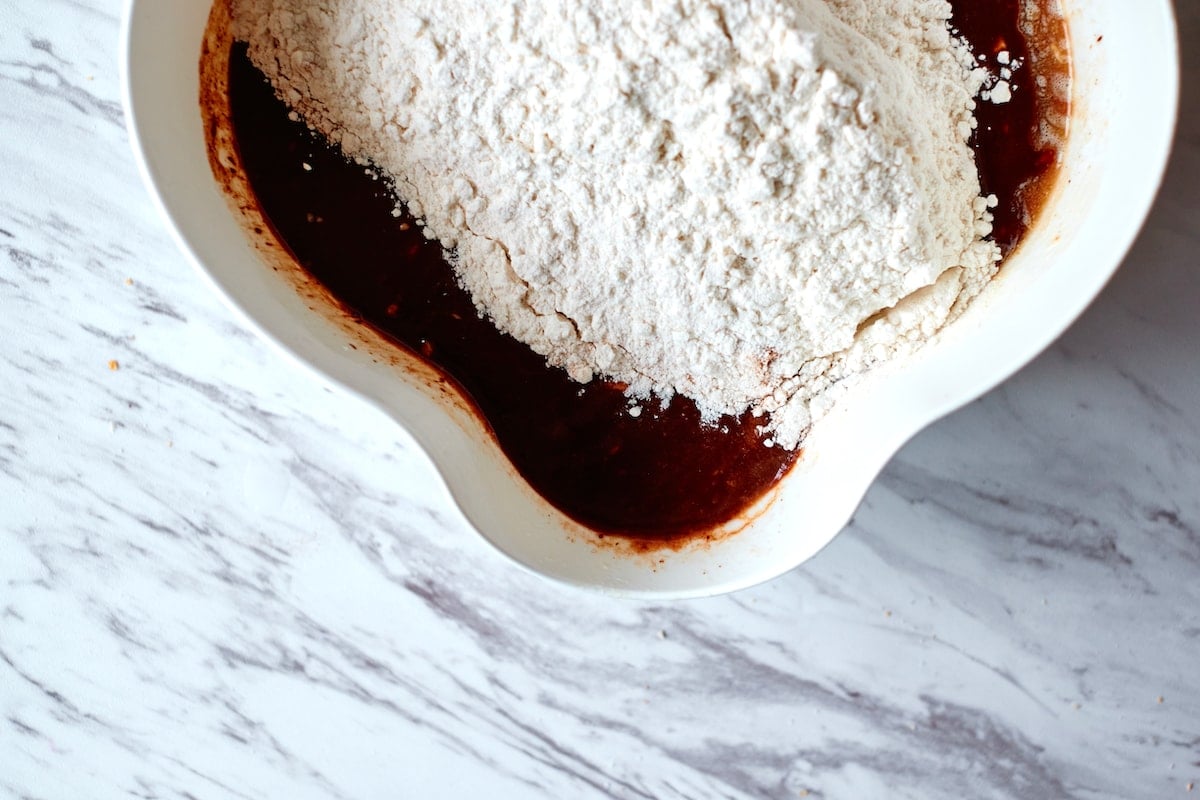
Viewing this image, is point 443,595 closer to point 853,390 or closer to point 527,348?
point 527,348

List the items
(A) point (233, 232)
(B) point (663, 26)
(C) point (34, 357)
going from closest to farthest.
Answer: (B) point (663, 26) < (A) point (233, 232) < (C) point (34, 357)

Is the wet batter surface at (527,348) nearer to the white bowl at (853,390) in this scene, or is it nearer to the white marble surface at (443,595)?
the white bowl at (853,390)

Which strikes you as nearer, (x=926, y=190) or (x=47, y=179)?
Answer: (x=926, y=190)

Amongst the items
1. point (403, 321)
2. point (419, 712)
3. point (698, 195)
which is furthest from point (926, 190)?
point (419, 712)

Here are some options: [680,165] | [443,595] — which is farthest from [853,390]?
[443,595]

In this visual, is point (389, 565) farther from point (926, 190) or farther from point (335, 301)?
point (926, 190)

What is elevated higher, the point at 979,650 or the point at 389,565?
the point at 979,650

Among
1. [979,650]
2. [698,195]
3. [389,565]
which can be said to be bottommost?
[389,565]
